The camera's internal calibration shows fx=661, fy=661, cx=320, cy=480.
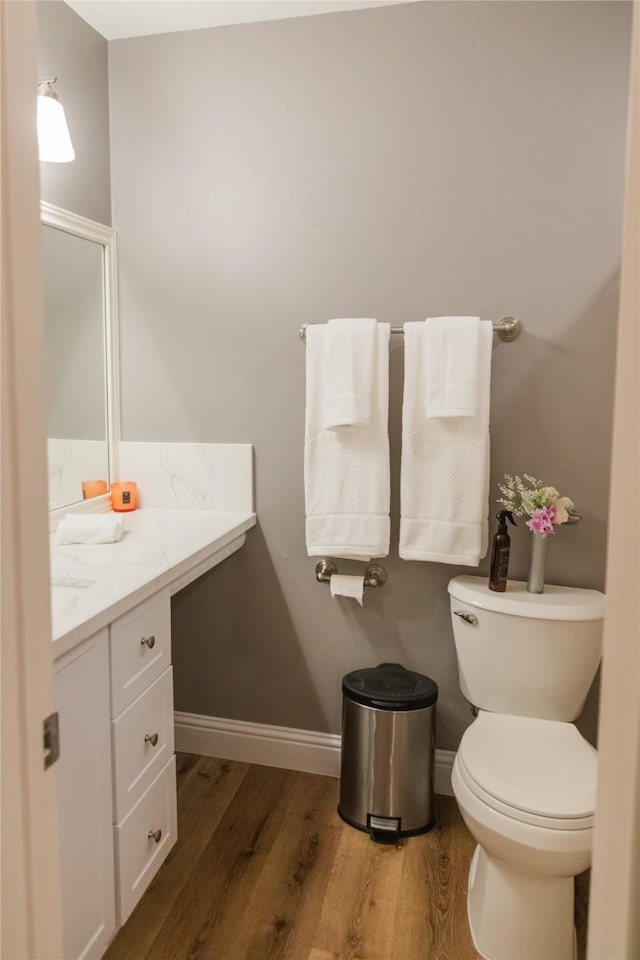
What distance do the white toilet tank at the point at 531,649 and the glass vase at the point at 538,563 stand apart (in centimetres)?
3

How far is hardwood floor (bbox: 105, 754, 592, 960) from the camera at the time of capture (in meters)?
1.56

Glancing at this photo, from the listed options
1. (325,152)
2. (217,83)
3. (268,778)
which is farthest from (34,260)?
(268,778)

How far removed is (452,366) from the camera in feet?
6.16

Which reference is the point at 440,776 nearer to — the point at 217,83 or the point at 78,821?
the point at 78,821

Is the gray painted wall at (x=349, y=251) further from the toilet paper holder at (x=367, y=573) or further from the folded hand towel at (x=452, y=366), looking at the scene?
the folded hand towel at (x=452, y=366)

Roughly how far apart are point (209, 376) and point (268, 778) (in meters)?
1.38

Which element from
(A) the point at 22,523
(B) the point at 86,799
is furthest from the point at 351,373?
(A) the point at 22,523

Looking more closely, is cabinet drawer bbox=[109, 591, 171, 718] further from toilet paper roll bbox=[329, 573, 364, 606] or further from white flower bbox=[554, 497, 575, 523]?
white flower bbox=[554, 497, 575, 523]

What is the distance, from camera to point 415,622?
215 cm

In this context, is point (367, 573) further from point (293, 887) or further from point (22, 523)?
point (22, 523)

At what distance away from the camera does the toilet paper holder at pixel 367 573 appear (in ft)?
6.98

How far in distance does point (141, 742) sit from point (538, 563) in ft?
3.82

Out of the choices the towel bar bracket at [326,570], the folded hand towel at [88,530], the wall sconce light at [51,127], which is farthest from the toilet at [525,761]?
the wall sconce light at [51,127]

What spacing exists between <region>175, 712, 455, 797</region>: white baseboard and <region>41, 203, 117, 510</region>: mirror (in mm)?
892
